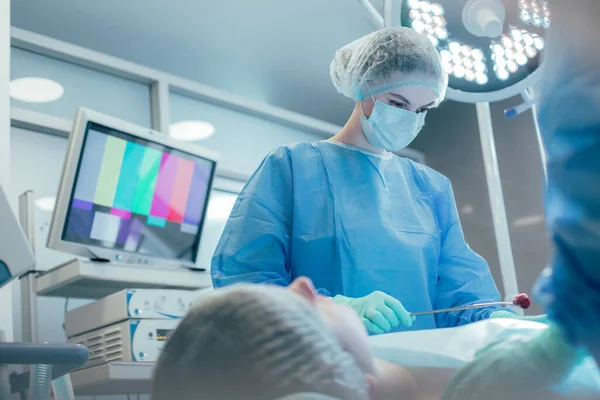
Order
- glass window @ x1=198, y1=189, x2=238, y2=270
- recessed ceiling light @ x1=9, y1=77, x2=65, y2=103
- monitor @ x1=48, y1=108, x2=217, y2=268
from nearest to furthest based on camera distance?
monitor @ x1=48, y1=108, x2=217, y2=268 < recessed ceiling light @ x1=9, y1=77, x2=65, y2=103 < glass window @ x1=198, y1=189, x2=238, y2=270

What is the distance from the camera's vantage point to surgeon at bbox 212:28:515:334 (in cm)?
144

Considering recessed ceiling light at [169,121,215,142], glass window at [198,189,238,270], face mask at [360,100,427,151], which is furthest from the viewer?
recessed ceiling light at [169,121,215,142]

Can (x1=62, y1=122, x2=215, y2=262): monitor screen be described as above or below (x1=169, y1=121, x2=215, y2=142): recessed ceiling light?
below

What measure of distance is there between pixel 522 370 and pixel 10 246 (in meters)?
0.86

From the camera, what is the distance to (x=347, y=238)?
150cm

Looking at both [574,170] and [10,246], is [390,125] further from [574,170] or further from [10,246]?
[574,170]

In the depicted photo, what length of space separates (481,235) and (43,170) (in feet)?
8.47

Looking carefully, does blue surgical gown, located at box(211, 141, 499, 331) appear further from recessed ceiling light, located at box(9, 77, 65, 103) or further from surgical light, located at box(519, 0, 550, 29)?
recessed ceiling light, located at box(9, 77, 65, 103)

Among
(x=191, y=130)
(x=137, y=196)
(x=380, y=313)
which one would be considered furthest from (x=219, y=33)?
(x=380, y=313)

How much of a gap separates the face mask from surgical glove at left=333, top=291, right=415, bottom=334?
0.61 meters

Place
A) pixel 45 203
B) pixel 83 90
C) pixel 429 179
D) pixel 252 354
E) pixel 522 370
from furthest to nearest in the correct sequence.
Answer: pixel 83 90 < pixel 45 203 < pixel 429 179 < pixel 522 370 < pixel 252 354

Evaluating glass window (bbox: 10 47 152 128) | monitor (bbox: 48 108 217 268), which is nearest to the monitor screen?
monitor (bbox: 48 108 217 268)

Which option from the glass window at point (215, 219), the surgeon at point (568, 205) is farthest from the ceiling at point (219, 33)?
the surgeon at point (568, 205)

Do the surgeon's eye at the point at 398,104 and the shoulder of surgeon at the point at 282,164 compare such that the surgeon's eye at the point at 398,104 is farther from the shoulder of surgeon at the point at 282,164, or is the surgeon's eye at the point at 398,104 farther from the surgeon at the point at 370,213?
the shoulder of surgeon at the point at 282,164
